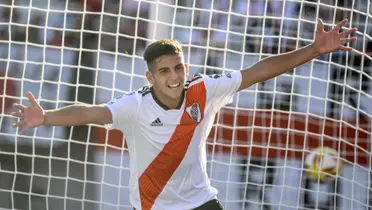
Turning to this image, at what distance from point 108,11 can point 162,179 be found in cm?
282

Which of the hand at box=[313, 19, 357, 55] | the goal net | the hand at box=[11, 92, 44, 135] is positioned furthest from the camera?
the goal net

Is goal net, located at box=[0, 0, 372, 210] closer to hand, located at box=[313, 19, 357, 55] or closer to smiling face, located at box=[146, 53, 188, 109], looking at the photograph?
hand, located at box=[313, 19, 357, 55]

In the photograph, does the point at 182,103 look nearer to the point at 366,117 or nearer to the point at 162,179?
the point at 162,179

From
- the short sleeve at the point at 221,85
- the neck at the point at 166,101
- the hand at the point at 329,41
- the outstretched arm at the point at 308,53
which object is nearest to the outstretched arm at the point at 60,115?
the neck at the point at 166,101

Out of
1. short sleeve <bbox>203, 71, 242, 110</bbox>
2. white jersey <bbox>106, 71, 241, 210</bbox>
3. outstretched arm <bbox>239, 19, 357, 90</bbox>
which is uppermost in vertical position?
outstretched arm <bbox>239, 19, 357, 90</bbox>

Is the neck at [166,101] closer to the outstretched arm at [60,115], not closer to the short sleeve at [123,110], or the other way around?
the short sleeve at [123,110]

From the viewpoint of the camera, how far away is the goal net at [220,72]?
20.9 feet

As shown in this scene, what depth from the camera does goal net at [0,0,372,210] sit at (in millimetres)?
6359

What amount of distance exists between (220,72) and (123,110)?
2.50 meters

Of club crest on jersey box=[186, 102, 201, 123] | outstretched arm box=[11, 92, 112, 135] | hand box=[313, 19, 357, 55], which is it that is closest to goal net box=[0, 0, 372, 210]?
hand box=[313, 19, 357, 55]

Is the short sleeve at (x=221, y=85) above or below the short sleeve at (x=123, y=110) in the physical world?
above

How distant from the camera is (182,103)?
4234 millimetres

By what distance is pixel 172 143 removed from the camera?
422cm

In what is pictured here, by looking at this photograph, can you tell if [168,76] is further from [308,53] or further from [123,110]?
[308,53]
